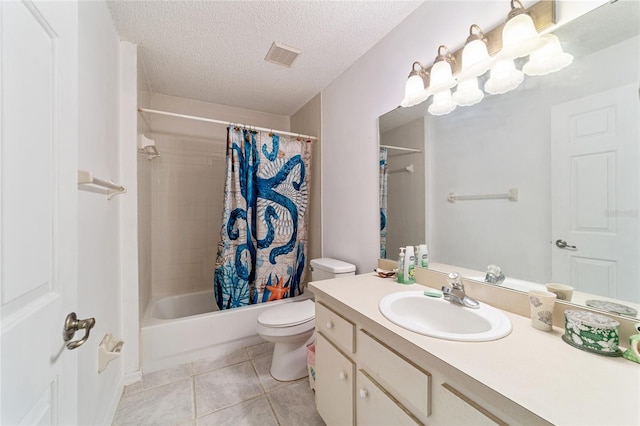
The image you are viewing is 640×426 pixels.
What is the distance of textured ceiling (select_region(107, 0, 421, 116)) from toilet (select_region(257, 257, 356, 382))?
162 cm

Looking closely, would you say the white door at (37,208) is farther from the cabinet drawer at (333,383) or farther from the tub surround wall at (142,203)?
the tub surround wall at (142,203)

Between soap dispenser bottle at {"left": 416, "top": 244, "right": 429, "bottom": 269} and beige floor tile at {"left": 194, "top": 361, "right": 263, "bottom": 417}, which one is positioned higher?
soap dispenser bottle at {"left": 416, "top": 244, "right": 429, "bottom": 269}

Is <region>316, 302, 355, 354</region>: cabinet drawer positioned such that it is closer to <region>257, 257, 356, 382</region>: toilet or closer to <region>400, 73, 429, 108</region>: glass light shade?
<region>257, 257, 356, 382</region>: toilet

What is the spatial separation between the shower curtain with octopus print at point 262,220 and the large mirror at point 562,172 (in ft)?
4.62

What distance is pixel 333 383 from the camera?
112cm

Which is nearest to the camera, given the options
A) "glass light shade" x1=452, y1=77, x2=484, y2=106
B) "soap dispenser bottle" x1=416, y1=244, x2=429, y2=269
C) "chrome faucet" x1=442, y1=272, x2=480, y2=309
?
"chrome faucet" x1=442, y1=272, x2=480, y2=309

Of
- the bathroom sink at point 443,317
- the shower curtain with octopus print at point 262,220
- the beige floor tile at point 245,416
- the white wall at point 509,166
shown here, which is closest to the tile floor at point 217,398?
the beige floor tile at point 245,416

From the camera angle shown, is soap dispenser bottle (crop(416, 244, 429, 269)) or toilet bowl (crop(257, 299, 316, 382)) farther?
toilet bowl (crop(257, 299, 316, 382))

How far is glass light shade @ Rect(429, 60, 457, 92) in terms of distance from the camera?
1179mm

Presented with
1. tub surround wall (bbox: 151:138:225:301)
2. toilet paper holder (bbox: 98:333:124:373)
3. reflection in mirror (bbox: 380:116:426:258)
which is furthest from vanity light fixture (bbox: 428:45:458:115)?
tub surround wall (bbox: 151:138:225:301)

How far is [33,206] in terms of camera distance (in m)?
0.55

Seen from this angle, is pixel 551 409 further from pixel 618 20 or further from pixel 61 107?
pixel 61 107

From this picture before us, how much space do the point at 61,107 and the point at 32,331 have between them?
1.80 ft

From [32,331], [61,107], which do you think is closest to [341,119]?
[61,107]
